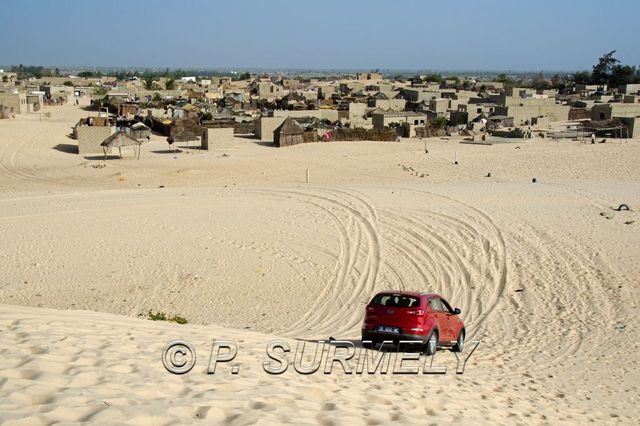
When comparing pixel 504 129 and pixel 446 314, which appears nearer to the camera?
pixel 446 314

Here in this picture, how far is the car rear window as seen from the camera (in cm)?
961

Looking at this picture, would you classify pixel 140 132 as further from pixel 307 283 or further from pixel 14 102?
pixel 307 283

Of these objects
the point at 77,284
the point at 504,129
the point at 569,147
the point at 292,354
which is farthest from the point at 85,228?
the point at 504,129

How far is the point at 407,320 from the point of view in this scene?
9422 millimetres

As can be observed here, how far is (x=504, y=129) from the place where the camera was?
2106 inches

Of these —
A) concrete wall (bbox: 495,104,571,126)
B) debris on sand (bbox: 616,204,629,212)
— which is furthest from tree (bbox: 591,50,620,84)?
debris on sand (bbox: 616,204,629,212)

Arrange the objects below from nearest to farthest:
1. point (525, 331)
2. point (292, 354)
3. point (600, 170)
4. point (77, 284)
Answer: point (292, 354) → point (525, 331) → point (77, 284) → point (600, 170)

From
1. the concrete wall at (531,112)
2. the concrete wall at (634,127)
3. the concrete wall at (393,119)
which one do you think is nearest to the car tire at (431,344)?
the concrete wall at (634,127)

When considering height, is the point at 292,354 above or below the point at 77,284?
above

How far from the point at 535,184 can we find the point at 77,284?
62.0ft

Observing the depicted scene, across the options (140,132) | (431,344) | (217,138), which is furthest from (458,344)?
(140,132)

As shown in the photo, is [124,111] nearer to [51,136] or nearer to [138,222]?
[51,136]

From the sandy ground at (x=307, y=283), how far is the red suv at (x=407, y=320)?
0.51m

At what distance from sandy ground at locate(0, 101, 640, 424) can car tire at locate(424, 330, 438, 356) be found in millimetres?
335
